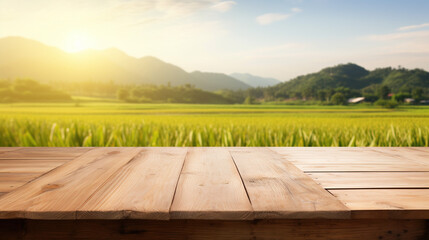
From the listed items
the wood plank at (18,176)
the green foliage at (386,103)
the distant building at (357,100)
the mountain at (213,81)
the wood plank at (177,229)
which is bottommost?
the wood plank at (177,229)

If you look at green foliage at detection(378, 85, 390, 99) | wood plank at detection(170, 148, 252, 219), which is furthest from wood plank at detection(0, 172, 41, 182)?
green foliage at detection(378, 85, 390, 99)

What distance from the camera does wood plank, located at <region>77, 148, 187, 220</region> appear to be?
0.80 metres

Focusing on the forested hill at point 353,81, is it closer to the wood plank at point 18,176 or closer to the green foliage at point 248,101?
the green foliage at point 248,101

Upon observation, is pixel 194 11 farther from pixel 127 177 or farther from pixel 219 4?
pixel 127 177

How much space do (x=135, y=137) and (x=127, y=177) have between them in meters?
1.77

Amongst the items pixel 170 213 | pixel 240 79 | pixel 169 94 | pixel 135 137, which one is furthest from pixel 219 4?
pixel 240 79

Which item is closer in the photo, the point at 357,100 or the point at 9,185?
the point at 9,185

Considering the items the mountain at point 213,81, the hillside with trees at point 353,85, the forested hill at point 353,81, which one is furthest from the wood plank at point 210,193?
the mountain at point 213,81

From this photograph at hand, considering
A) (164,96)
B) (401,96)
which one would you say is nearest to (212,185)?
(401,96)

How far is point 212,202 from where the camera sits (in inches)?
34.3

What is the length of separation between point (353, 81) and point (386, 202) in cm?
1190

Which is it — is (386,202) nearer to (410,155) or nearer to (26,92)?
(410,155)

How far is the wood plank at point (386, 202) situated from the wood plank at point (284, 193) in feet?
0.16

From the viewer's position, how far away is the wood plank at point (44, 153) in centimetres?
167
